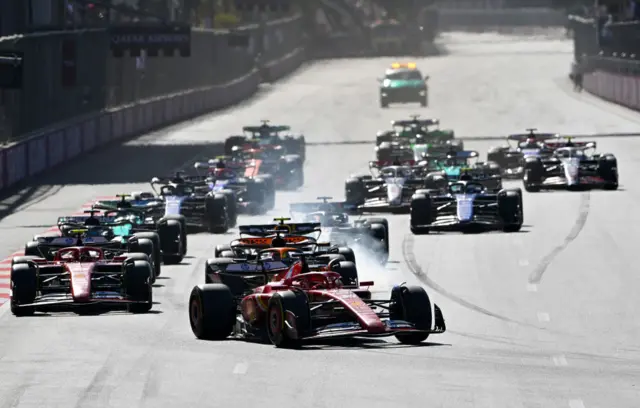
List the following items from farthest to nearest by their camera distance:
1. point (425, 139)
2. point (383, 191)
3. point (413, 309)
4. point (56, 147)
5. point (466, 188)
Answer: point (56, 147), point (425, 139), point (383, 191), point (466, 188), point (413, 309)

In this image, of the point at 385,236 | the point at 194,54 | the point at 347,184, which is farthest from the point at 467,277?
the point at 194,54

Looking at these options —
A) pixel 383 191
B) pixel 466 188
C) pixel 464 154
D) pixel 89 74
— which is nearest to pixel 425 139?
pixel 464 154

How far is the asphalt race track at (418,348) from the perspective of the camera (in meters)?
18.2

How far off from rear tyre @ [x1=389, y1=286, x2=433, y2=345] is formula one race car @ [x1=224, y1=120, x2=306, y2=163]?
28.0m

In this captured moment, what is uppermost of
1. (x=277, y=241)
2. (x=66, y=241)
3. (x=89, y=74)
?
(x=89, y=74)

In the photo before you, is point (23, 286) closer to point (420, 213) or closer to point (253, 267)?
point (253, 267)

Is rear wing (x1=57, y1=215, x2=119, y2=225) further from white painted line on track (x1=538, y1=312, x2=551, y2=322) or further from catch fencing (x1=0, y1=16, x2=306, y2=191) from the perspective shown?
catch fencing (x1=0, y1=16, x2=306, y2=191)

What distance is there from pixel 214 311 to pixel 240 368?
7.42ft

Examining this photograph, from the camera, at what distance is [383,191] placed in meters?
41.5

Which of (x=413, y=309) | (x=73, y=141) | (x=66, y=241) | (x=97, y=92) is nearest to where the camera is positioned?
(x=413, y=309)

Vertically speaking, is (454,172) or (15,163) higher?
(454,172)

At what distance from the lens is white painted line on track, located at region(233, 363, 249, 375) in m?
19.6

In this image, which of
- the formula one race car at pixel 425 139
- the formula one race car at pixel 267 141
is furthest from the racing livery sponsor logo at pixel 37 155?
the formula one race car at pixel 425 139

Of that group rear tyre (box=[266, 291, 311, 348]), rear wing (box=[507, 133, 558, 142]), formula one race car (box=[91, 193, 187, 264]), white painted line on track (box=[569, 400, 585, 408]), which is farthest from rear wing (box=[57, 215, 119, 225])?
rear wing (box=[507, 133, 558, 142])
